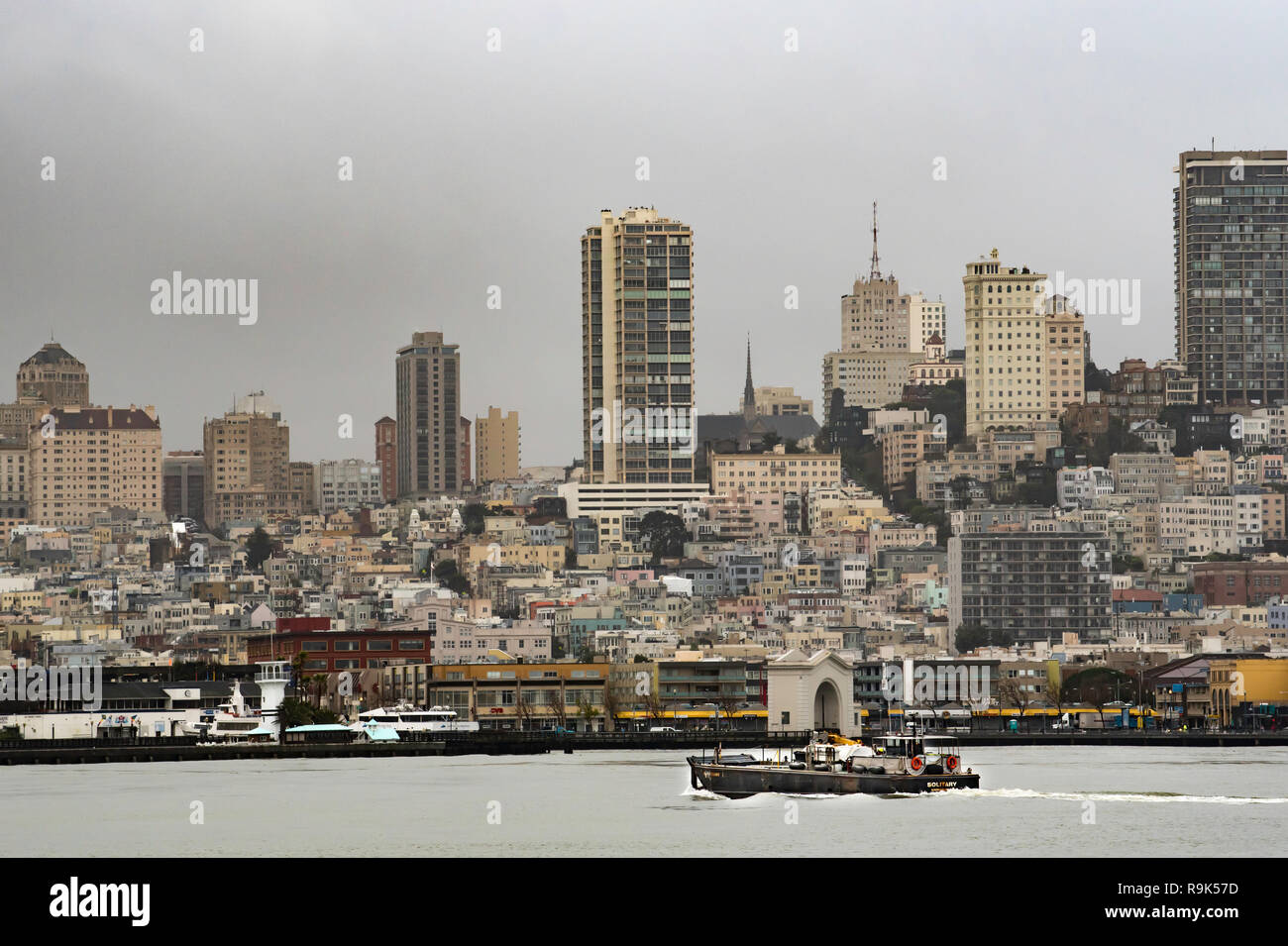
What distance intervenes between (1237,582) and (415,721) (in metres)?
81.9

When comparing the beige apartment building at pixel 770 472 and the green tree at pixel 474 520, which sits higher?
the beige apartment building at pixel 770 472

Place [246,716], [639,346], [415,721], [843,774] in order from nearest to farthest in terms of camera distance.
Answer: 1. [843,774]
2. [246,716]
3. [415,721]
4. [639,346]

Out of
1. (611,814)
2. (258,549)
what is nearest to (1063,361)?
(258,549)

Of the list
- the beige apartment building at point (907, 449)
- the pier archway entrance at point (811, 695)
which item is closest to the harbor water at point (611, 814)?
the pier archway entrance at point (811, 695)

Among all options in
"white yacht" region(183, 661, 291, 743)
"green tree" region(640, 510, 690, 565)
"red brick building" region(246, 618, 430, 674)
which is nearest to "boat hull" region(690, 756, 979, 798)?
"white yacht" region(183, 661, 291, 743)

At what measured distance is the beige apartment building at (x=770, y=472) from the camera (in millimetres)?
189500

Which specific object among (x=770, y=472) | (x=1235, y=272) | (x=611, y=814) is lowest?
(x=611, y=814)

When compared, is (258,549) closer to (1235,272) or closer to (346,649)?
(1235,272)

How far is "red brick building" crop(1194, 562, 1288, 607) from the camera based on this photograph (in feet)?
492

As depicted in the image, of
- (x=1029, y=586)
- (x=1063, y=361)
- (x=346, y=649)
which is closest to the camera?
(x=346, y=649)

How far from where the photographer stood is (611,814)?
4162 cm

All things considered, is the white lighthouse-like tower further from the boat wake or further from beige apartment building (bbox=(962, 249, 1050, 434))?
beige apartment building (bbox=(962, 249, 1050, 434))

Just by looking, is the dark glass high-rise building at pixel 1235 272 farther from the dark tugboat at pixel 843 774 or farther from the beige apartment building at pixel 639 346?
the dark tugboat at pixel 843 774

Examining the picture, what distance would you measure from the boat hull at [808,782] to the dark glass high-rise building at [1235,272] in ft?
506
